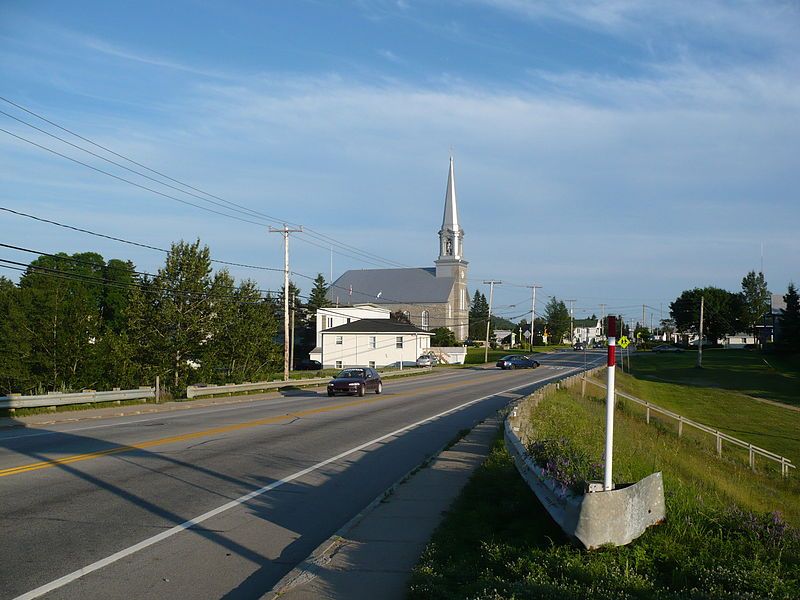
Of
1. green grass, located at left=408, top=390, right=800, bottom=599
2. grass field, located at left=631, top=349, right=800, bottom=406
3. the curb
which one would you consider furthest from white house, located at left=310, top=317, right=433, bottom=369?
green grass, located at left=408, top=390, right=800, bottom=599

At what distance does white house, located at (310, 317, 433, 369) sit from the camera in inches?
3438

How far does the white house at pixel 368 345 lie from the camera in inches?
3438

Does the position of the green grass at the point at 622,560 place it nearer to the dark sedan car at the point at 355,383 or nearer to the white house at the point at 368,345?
the dark sedan car at the point at 355,383

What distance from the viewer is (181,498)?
36.2 ft

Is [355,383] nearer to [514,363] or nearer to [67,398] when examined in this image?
[67,398]

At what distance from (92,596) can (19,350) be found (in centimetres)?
3962

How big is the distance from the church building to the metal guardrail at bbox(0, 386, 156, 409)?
97.1 m

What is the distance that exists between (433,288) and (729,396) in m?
80.7

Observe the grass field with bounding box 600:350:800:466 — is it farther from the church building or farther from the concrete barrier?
the church building

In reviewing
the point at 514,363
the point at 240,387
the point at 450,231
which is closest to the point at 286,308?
the point at 240,387

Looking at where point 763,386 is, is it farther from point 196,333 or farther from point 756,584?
point 756,584

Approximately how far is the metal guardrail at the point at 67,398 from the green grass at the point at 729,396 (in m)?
23.8

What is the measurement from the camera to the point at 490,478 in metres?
11.4

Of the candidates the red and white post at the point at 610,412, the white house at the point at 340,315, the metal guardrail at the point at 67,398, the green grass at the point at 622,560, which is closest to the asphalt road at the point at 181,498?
the green grass at the point at 622,560
